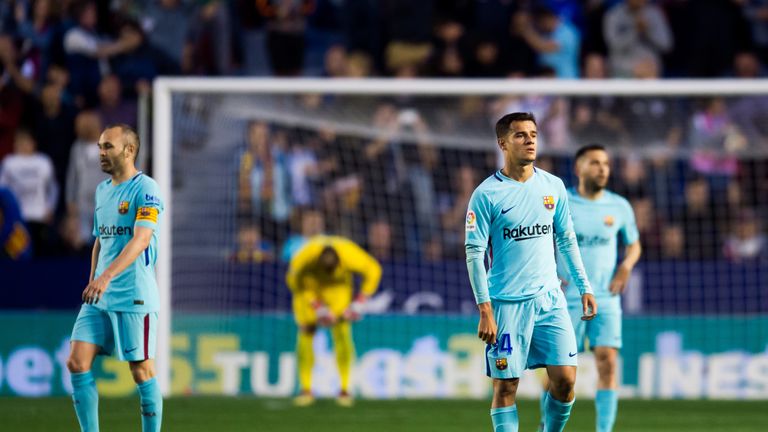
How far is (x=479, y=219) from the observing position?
7.57 metres

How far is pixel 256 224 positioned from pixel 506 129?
7.24m

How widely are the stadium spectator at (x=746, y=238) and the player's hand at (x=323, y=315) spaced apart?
4462 millimetres

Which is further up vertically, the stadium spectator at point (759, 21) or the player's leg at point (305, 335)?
the stadium spectator at point (759, 21)

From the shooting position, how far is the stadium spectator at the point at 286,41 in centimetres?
1652

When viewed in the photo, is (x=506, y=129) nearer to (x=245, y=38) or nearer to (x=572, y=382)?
(x=572, y=382)

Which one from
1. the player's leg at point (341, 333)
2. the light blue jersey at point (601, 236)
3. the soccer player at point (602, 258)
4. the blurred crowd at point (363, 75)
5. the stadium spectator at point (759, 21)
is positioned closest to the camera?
the soccer player at point (602, 258)

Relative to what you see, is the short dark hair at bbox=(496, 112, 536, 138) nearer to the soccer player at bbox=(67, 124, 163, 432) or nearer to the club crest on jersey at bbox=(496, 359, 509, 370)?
the club crest on jersey at bbox=(496, 359, 509, 370)

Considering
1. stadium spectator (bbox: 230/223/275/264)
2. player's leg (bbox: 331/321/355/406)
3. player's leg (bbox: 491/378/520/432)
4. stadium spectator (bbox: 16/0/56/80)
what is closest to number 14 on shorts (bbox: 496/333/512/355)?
player's leg (bbox: 491/378/520/432)

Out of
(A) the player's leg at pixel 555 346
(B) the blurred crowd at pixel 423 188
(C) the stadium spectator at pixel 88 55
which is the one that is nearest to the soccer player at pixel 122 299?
(A) the player's leg at pixel 555 346

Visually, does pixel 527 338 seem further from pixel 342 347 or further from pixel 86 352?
pixel 342 347

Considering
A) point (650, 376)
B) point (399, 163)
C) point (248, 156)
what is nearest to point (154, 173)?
point (248, 156)

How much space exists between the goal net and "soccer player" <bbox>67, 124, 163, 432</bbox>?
5362 millimetres

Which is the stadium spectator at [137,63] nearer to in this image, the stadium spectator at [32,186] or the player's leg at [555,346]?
the stadium spectator at [32,186]

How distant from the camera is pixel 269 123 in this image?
1459cm
